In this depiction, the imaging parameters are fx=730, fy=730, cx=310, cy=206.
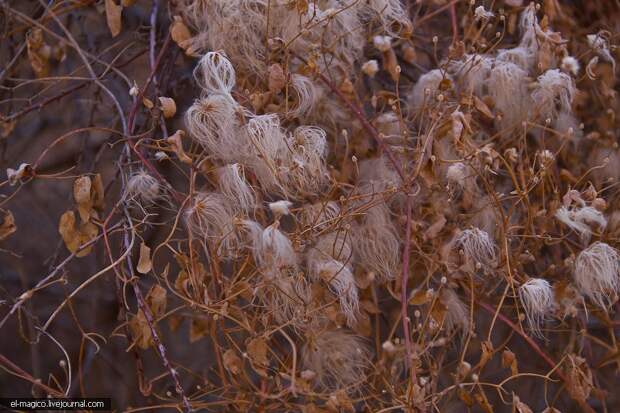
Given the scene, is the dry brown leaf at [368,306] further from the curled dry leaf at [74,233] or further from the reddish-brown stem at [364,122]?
the curled dry leaf at [74,233]

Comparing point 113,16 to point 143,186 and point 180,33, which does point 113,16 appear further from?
point 143,186

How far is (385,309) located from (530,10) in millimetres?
686

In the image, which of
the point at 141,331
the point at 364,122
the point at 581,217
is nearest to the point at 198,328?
the point at 141,331

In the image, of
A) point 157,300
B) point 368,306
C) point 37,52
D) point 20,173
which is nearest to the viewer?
point 20,173

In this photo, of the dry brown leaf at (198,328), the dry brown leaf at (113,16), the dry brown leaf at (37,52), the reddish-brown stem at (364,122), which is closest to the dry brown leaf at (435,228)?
the reddish-brown stem at (364,122)

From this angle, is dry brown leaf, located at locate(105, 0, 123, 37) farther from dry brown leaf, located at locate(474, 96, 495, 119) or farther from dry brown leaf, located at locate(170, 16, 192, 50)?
dry brown leaf, located at locate(474, 96, 495, 119)

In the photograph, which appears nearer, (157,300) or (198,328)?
(157,300)

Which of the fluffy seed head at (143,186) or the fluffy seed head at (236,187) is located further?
the fluffy seed head at (143,186)

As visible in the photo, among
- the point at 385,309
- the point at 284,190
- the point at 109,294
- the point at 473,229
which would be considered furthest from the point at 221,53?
the point at 109,294

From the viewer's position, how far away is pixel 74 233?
121 centimetres

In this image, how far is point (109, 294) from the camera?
177cm

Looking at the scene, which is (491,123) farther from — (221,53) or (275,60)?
(221,53)

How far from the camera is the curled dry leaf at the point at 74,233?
119cm

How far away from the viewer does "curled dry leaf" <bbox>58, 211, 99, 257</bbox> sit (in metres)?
1.19
